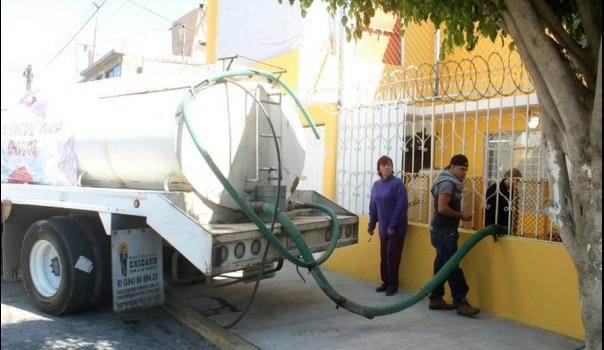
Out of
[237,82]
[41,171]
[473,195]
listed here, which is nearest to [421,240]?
[473,195]

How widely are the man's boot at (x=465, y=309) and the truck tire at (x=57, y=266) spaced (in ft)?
11.9

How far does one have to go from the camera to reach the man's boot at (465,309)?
530cm

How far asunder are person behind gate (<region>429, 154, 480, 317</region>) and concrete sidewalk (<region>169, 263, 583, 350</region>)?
0.13 meters

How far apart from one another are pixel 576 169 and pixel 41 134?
551cm

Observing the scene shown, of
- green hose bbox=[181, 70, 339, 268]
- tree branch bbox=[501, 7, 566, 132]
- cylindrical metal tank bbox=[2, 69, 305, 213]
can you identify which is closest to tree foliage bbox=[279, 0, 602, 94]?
tree branch bbox=[501, 7, 566, 132]

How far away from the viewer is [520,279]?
5.16 m

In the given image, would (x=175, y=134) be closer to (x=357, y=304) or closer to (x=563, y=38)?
(x=357, y=304)

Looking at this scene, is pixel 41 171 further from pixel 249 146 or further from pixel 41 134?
pixel 249 146

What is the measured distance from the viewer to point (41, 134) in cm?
616

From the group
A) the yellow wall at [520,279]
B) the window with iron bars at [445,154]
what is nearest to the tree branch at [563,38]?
the window with iron bars at [445,154]

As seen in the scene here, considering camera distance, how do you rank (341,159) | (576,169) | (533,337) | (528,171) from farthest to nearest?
(341,159)
(528,171)
(533,337)
(576,169)

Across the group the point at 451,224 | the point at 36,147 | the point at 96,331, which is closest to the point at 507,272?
the point at 451,224

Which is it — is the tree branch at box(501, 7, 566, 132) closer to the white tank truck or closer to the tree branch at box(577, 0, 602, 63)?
the tree branch at box(577, 0, 602, 63)

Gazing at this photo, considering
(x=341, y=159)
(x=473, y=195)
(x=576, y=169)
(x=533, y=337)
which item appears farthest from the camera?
(x=341, y=159)
